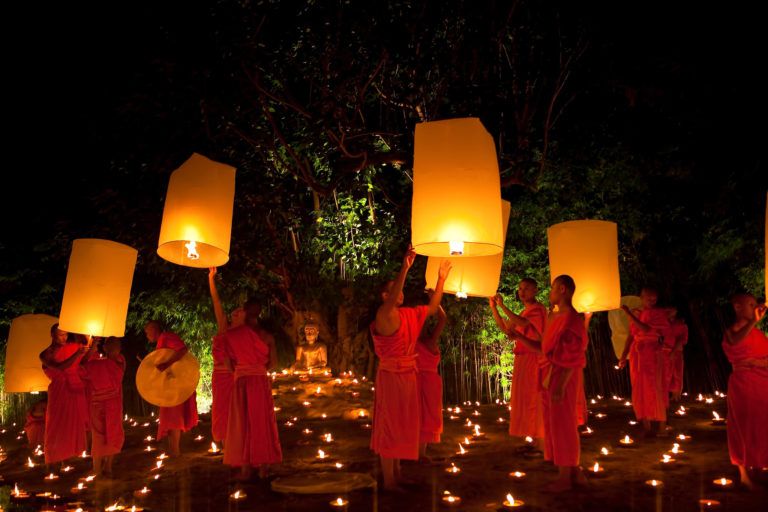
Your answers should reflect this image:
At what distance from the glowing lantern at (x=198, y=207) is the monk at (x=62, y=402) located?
207cm

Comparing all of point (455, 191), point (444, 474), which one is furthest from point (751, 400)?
point (455, 191)

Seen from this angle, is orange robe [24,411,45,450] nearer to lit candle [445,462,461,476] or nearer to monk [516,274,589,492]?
lit candle [445,462,461,476]

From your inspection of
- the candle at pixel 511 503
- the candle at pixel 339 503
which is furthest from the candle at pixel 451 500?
the candle at pixel 339 503

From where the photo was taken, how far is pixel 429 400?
672 cm

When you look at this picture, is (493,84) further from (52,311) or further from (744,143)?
(52,311)

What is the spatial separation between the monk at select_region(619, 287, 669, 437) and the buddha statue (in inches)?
216

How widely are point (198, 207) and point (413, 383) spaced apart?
95.0 inches

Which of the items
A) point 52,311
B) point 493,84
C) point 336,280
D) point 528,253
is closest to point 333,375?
point 336,280

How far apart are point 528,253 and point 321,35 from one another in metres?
6.73

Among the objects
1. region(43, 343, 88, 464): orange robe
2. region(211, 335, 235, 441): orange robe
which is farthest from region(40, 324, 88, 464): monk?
region(211, 335, 235, 441): orange robe

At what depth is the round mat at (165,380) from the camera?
714 cm

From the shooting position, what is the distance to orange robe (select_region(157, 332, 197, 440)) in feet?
24.1

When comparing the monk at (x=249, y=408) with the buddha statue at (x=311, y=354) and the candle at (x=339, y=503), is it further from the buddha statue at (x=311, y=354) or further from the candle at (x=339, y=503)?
the buddha statue at (x=311, y=354)

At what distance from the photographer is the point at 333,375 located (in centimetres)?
1195
